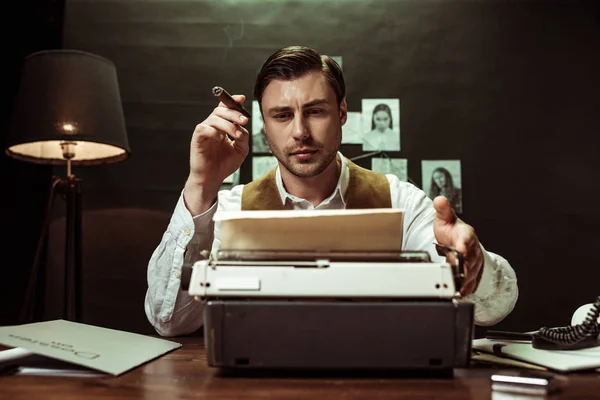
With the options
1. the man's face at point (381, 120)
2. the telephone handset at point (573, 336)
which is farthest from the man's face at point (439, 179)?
the telephone handset at point (573, 336)

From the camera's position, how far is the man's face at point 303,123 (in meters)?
1.67

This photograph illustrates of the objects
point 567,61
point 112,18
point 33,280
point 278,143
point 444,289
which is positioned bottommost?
point 33,280

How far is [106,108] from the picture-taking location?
80.9 inches

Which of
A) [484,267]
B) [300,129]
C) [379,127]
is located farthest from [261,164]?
[484,267]

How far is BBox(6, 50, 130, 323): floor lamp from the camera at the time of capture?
196 centimetres

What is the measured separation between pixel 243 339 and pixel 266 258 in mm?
111

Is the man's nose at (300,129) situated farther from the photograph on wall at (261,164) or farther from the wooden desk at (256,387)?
the wooden desk at (256,387)

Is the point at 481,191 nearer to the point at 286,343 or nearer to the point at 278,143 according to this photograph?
the point at 278,143

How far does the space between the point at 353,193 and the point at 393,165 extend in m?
0.64

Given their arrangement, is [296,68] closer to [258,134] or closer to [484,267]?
[258,134]

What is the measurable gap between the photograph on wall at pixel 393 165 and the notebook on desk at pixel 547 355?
1422 mm

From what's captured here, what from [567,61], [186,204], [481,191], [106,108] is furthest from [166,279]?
[567,61]

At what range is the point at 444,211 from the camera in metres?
0.89

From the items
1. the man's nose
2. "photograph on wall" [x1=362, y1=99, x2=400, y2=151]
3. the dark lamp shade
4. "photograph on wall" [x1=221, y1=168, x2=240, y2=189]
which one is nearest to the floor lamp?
the dark lamp shade
